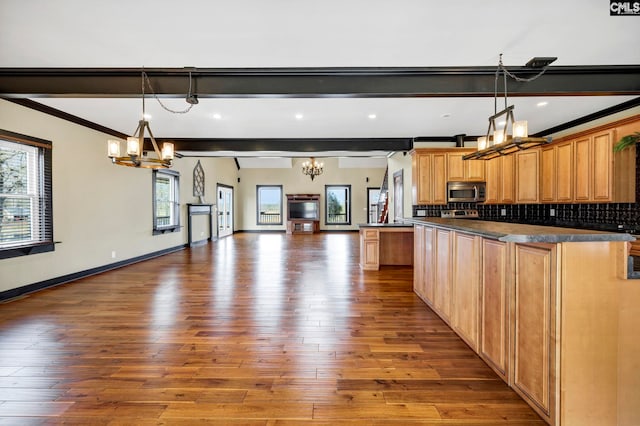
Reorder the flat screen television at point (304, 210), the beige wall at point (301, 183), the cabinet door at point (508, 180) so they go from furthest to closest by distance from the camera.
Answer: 1. the beige wall at point (301, 183)
2. the flat screen television at point (304, 210)
3. the cabinet door at point (508, 180)

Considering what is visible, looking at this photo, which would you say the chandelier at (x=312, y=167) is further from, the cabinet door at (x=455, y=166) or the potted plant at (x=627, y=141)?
the potted plant at (x=627, y=141)

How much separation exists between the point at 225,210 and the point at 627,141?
11.2 m

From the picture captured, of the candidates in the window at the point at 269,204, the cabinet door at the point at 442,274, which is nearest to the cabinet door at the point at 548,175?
the cabinet door at the point at 442,274

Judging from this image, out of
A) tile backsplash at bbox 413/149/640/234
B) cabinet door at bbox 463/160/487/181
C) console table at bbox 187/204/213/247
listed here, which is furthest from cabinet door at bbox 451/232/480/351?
console table at bbox 187/204/213/247

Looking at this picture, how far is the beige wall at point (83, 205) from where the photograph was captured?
4074 millimetres

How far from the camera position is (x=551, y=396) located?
5.29 feet

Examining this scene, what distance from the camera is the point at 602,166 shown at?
14.4 feet

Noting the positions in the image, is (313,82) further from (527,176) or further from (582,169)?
(527,176)

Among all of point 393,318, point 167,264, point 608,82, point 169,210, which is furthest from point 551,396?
point 169,210

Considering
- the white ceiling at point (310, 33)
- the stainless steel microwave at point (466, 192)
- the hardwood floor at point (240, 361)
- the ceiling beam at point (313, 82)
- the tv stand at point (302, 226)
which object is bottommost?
the hardwood floor at point (240, 361)

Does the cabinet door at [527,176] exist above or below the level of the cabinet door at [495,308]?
above

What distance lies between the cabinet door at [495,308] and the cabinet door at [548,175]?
4280 mm

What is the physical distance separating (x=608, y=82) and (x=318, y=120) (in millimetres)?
3811

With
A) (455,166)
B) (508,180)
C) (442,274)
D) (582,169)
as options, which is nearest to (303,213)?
(455,166)
